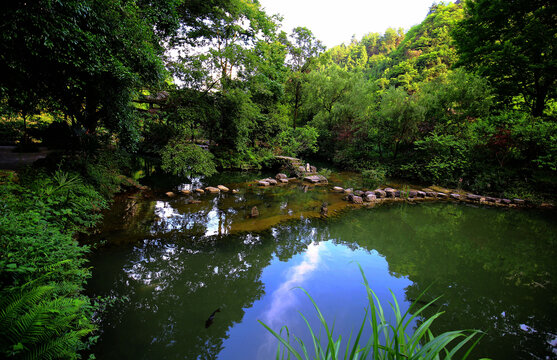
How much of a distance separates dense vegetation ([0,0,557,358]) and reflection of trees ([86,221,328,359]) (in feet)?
1.94

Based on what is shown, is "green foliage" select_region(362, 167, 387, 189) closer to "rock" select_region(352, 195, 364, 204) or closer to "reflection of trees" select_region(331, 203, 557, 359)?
"rock" select_region(352, 195, 364, 204)

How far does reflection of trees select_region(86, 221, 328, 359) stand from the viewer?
87.1 inches

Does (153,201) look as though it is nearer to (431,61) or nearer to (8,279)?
(8,279)

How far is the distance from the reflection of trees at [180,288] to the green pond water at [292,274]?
1 centimetres

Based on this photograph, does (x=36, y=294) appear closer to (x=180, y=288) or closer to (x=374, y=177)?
(x=180, y=288)

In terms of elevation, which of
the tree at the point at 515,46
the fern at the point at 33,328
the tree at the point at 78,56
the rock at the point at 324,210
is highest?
the tree at the point at 515,46

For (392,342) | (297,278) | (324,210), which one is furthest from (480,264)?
(392,342)

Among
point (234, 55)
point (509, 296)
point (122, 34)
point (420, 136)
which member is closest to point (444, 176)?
point (420, 136)

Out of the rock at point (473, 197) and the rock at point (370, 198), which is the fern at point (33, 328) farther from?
the rock at point (473, 197)

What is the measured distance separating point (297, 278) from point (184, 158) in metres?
6.22

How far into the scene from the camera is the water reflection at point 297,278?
2.36 metres

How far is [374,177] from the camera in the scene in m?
11.6

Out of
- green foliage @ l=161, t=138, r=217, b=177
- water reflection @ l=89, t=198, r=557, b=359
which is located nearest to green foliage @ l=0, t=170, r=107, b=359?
water reflection @ l=89, t=198, r=557, b=359

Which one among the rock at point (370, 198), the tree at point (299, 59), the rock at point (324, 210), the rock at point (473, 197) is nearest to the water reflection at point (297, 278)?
the rock at point (324, 210)
